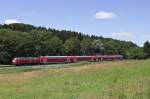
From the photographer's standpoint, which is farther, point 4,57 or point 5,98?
point 4,57

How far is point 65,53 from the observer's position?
167250mm

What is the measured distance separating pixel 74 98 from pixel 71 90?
4653 millimetres

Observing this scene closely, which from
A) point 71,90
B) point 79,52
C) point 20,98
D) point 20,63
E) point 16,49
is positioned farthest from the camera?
point 79,52

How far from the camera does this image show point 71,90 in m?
20.0

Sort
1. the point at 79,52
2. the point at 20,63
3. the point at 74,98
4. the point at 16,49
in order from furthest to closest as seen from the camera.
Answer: the point at 79,52
the point at 16,49
the point at 20,63
the point at 74,98

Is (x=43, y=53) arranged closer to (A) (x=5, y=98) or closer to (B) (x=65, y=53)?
(B) (x=65, y=53)

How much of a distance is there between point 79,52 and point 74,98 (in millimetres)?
173754

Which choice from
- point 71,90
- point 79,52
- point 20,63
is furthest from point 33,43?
point 71,90

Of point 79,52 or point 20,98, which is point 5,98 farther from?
point 79,52

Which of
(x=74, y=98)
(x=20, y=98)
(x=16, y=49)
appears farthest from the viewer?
(x=16, y=49)

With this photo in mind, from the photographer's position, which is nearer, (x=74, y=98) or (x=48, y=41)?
(x=74, y=98)

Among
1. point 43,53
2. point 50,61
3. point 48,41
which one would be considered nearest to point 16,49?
point 43,53

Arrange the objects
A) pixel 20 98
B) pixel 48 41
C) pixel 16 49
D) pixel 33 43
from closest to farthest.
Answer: pixel 20 98
pixel 16 49
pixel 33 43
pixel 48 41

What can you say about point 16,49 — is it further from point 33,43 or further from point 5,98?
point 5,98
